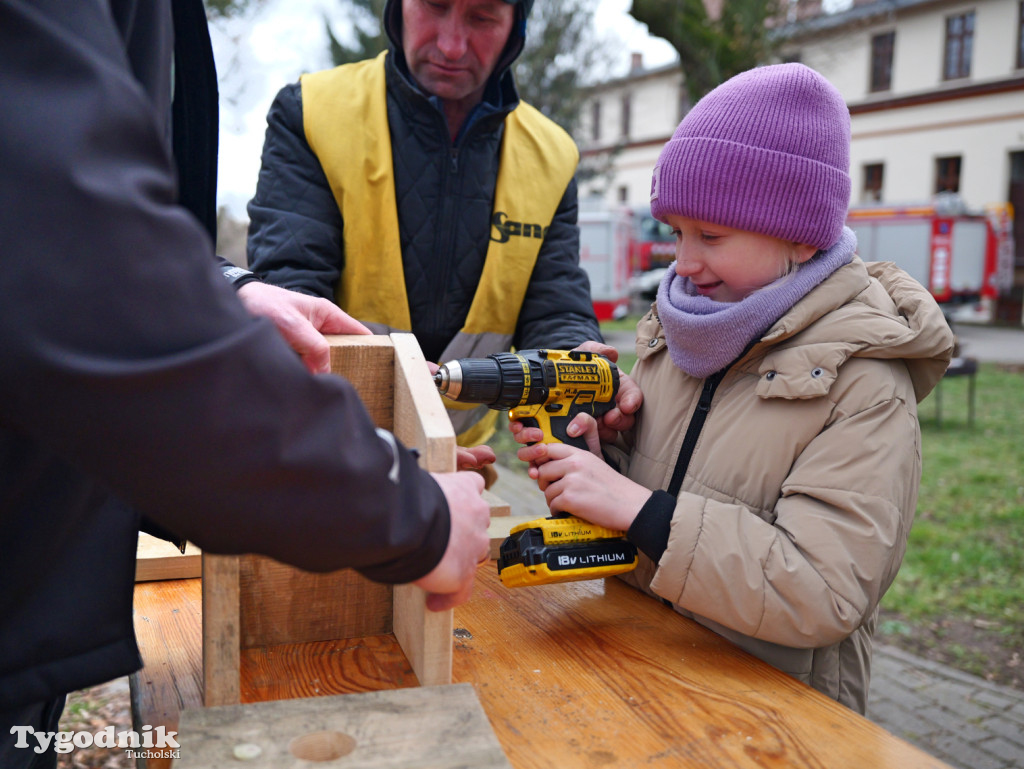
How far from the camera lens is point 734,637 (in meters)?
1.81

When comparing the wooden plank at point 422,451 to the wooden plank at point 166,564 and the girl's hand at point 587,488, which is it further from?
the wooden plank at point 166,564

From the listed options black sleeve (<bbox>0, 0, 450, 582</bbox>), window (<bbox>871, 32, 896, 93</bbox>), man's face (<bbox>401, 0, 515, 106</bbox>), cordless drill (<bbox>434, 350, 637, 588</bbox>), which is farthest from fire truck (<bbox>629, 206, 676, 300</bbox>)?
black sleeve (<bbox>0, 0, 450, 582</bbox>)

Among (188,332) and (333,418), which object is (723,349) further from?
(188,332)

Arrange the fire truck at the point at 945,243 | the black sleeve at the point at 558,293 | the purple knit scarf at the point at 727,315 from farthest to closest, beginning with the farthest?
the fire truck at the point at 945,243 → the black sleeve at the point at 558,293 → the purple knit scarf at the point at 727,315

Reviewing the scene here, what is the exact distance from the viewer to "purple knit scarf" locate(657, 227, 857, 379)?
1.84 m

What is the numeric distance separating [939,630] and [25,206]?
5.12 meters

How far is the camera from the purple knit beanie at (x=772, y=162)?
1848mm

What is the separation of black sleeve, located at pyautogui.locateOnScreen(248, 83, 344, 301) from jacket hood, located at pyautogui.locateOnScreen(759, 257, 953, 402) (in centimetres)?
147

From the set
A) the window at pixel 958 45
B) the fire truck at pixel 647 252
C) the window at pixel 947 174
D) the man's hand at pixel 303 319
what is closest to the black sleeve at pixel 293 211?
the man's hand at pixel 303 319

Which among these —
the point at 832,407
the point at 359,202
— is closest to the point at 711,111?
the point at 832,407

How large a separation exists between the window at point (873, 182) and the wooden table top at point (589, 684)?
31.4 m

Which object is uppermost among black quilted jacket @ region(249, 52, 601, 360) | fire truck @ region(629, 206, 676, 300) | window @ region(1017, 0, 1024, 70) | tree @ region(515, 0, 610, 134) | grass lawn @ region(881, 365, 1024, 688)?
window @ region(1017, 0, 1024, 70)

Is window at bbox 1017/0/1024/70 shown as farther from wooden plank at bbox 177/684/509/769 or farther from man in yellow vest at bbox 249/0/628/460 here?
wooden plank at bbox 177/684/509/769

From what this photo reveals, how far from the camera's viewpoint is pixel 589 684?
149 centimetres
